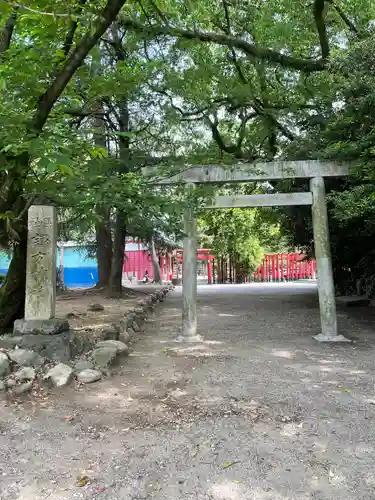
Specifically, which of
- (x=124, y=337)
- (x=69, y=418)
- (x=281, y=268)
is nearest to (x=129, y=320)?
(x=124, y=337)

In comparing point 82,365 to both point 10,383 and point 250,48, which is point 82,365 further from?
point 250,48

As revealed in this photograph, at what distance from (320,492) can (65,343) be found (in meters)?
3.68

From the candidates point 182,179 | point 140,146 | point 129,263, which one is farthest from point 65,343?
point 129,263

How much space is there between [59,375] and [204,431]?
1887 mm

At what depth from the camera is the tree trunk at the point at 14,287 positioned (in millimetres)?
5902

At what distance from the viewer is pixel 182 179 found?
7.35m

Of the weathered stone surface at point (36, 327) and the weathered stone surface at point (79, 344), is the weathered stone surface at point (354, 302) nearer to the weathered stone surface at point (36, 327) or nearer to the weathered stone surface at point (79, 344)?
the weathered stone surface at point (79, 344)

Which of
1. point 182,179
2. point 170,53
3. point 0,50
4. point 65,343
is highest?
point 170,53

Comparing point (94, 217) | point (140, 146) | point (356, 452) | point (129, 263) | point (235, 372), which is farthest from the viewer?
point (129, 263)

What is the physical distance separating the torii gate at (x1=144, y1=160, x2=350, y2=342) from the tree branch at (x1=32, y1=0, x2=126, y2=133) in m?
2.81

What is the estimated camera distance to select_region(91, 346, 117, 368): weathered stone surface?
17.5ft

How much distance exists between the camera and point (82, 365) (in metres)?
5.14

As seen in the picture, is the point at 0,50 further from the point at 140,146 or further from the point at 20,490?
the point at 140,146

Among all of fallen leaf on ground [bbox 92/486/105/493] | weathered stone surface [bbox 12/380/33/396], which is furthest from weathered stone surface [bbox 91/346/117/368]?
fallen leaf on ground [bbox 92/486/105/493]
